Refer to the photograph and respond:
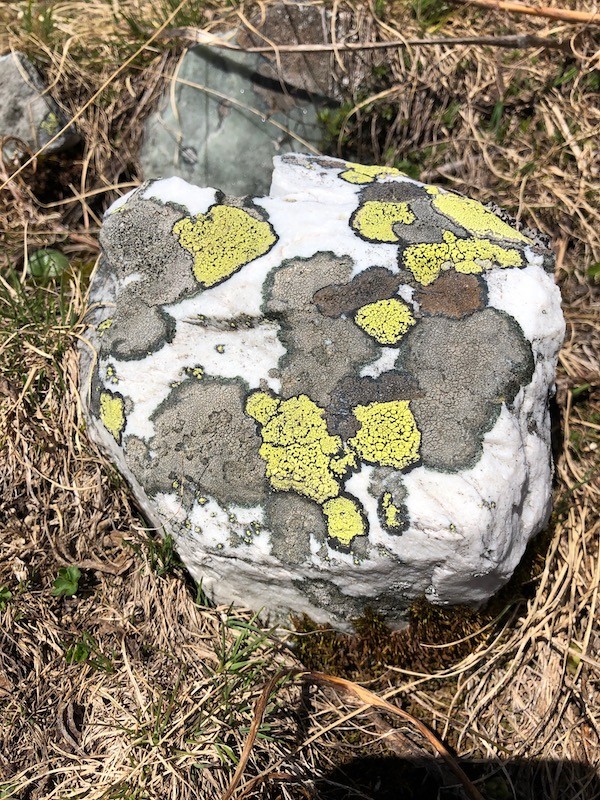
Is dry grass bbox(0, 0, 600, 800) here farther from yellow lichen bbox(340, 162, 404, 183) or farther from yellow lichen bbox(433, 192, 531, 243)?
yellow lichen bbox(433, 192, 531, 243)

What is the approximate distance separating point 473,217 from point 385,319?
27.1 inches

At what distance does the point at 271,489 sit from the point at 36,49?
3.12 m

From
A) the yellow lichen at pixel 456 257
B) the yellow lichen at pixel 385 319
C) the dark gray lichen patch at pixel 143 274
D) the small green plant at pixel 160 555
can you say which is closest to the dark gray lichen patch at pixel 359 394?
the yellow lichen at pixel 385 319

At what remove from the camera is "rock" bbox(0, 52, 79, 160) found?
3732 mm

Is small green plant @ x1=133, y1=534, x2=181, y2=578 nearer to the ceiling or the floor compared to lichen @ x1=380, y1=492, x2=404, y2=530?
nearer to the floor

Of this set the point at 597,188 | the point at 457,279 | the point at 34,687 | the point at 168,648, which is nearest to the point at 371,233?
the point at 457,279

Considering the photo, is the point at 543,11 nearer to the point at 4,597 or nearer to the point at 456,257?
the point at 456,257

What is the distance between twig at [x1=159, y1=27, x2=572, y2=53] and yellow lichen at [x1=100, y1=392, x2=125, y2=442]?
2196 mm

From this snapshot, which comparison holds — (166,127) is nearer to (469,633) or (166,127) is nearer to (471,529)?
(471,529)

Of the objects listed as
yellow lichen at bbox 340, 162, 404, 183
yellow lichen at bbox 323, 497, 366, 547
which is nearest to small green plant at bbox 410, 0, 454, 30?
yellow lichen at bbox 340, 162, 404, 183

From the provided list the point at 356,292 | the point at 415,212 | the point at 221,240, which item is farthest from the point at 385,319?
the point at 221,240

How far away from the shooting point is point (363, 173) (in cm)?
302

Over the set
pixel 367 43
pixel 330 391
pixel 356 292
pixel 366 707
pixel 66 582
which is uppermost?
pixel 367 43

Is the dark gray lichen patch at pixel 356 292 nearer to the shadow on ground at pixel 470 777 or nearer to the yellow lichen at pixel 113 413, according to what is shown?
the yellow lichen at pixel 113 413
